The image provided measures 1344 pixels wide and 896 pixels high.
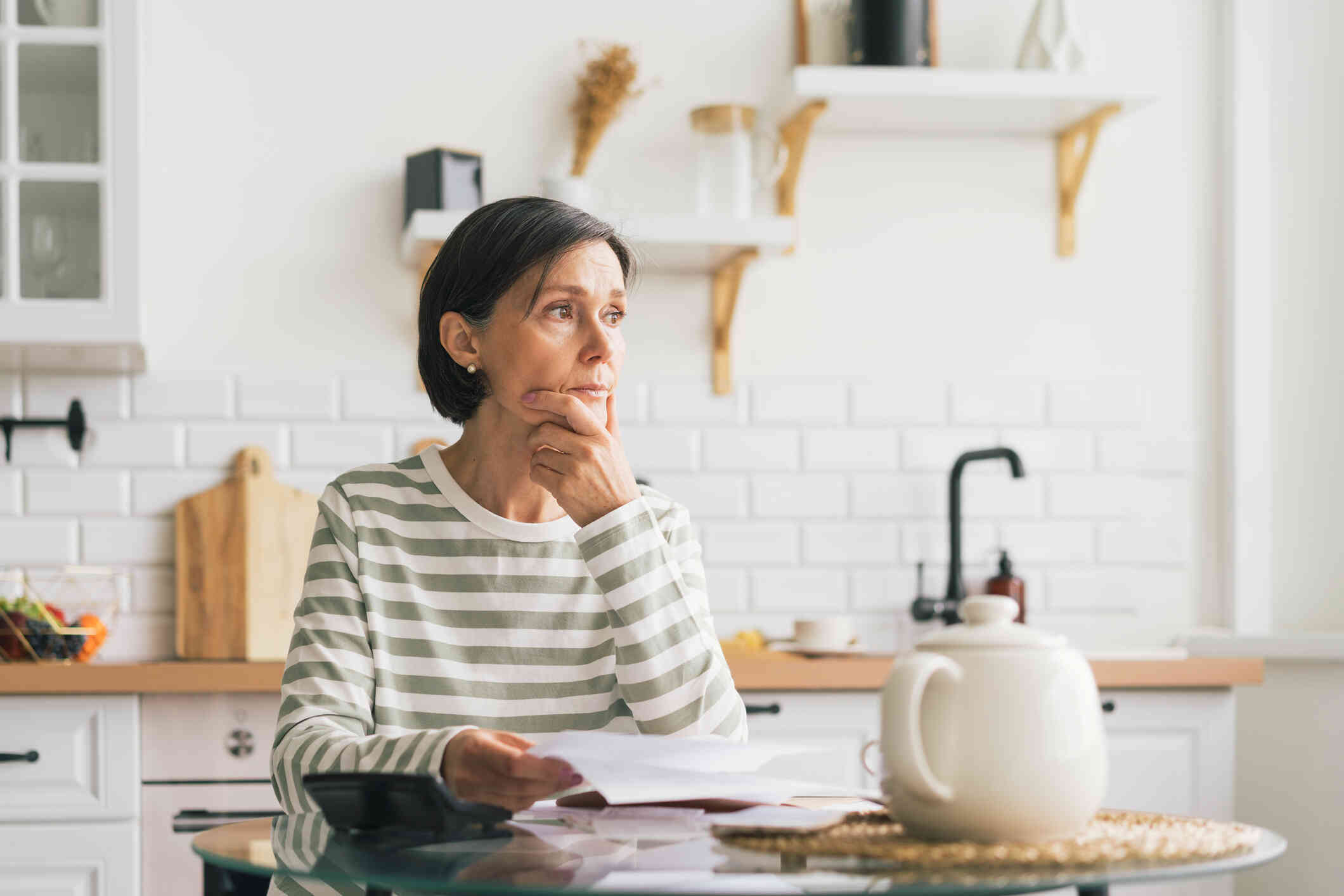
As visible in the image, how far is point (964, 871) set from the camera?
793 millimetres

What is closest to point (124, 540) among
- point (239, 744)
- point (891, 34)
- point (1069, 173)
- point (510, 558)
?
point (239, 744)

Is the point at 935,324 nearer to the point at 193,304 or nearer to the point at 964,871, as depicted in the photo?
the point at 193,304

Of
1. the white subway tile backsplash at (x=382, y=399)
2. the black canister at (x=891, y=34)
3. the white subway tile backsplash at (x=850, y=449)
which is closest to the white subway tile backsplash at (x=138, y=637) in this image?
the white subway tile backsplash at (x=382, y=399)

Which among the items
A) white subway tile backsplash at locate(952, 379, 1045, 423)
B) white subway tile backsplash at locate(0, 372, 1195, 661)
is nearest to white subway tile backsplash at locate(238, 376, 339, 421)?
white subway tile backsplash at locate(0, 372, 1195, 661)

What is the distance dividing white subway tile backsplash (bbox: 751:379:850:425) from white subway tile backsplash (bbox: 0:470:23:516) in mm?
1578

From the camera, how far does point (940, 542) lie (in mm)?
3264

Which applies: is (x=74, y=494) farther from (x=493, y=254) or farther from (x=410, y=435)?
(x=493, y=254)

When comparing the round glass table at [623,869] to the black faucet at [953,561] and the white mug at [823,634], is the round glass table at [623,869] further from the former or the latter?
the black faucet at [953,561]

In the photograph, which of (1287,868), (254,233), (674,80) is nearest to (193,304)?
(254,233)

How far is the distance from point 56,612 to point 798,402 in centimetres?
160

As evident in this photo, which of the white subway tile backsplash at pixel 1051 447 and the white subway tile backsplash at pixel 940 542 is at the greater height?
the white subway tile backsplash at pixel 1051 447

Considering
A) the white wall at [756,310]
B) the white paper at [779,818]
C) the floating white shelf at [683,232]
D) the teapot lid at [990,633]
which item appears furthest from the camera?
the white wall at [756,310]

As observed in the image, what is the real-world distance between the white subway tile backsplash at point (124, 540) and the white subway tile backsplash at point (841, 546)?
138 centimetres

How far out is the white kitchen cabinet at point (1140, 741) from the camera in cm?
265
